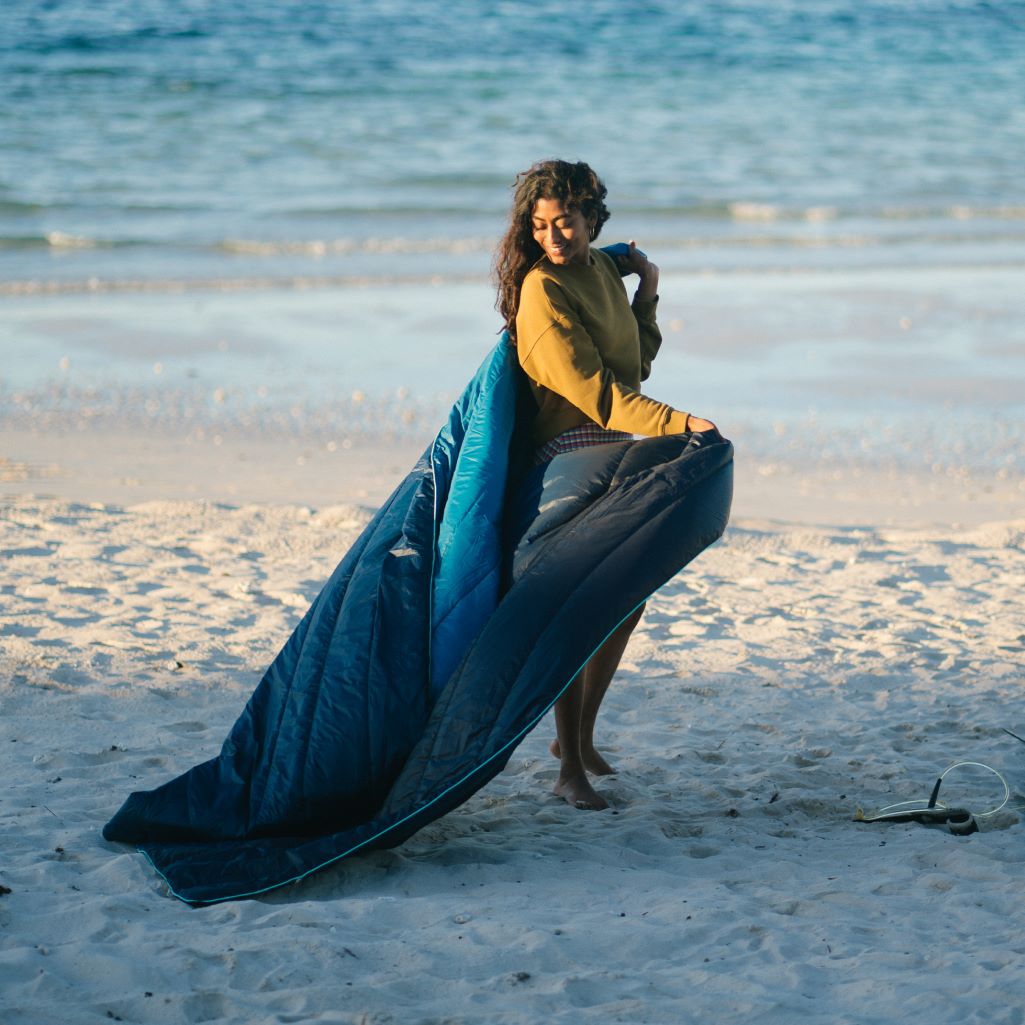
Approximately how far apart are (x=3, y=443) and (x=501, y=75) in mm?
17121

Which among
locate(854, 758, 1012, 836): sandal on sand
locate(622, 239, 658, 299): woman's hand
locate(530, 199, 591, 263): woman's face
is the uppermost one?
locate(530, 199, 591, 263): woman's face

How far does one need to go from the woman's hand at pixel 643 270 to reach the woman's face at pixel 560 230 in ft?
1.01

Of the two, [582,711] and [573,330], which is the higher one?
[573,330]

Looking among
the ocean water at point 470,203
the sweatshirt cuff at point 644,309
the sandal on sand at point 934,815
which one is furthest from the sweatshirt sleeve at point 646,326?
the ocean water at point 470,203

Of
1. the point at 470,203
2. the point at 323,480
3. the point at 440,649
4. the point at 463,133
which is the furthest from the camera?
the point at 463,133

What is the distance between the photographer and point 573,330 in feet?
12.4

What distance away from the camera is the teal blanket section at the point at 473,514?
3.76 m

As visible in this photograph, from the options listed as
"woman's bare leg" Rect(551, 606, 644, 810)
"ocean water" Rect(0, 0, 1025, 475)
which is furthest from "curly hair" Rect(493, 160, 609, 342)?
"ocean water" Rect(0, 0, 1025, 475)

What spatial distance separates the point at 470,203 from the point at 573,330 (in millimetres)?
12581

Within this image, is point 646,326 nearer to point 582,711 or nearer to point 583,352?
point 583,352

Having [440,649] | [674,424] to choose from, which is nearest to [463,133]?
[674,424]

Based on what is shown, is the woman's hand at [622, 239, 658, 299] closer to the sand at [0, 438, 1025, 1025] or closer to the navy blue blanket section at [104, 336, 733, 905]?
the navy blue blanket section at [104, 336, 733, 905]

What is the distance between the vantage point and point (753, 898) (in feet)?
11.5

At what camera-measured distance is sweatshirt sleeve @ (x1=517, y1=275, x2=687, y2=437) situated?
12.3 feet
